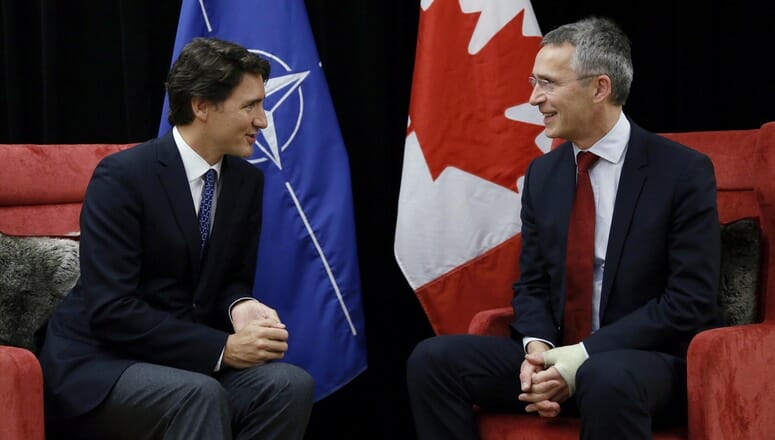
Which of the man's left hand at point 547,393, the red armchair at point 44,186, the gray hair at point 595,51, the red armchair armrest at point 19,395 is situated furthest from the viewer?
the red armchair at point 44,186

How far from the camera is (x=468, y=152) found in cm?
310

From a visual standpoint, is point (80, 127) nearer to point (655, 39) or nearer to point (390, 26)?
point (390, 26)

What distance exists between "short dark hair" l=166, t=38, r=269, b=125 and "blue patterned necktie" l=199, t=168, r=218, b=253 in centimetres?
14

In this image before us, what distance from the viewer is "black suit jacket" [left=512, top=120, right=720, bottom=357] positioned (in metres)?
2.34

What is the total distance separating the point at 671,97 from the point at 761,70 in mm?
291

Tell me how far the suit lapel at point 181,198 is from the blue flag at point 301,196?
0.56 m

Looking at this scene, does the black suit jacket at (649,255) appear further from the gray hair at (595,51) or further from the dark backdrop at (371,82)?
the dark backdrop at (371,82)

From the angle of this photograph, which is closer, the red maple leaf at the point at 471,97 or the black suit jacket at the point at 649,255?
the black suit jacket at the point at 649,255

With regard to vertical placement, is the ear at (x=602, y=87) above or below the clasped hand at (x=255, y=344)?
above

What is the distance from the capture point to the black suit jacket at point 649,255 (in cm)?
234

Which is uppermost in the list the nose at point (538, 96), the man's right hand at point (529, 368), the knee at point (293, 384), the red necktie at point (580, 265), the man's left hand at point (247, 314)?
the nose at point (538, 96)

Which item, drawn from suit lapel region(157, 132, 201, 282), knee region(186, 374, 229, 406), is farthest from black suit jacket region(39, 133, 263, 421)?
knee region(186, 374, 229, 406)

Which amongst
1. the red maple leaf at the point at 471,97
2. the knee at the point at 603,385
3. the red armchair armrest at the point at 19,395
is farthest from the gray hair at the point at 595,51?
the red armchair armrest at the point at 19,395

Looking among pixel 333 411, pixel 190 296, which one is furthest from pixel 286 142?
pixel 333 411
